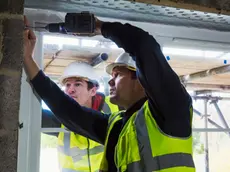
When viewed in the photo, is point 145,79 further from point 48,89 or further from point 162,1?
point 48,89

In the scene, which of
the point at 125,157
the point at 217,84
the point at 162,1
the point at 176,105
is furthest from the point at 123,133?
the point at 217,84

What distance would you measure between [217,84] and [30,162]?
1.51m

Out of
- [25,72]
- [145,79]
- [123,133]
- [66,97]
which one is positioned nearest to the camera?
[145,79]

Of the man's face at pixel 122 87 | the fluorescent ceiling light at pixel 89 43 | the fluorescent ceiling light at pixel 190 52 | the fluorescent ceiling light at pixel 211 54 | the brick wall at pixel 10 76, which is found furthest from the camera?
the fluorescent ceiling light at pixel 211 54

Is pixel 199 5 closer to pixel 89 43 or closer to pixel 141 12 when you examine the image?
pixel 141 12

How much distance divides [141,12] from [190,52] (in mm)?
470

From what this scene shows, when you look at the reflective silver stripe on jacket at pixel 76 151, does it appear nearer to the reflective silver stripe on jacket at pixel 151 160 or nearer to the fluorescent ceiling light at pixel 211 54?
the reflective silver stripe on jacket at pixel 151 160

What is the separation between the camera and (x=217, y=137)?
230 centimetres

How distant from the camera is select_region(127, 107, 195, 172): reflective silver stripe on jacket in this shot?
1.04m

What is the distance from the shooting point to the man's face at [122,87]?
4.38 feet

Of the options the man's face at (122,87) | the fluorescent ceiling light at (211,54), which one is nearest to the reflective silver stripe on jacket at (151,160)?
the man's face at (122,87)

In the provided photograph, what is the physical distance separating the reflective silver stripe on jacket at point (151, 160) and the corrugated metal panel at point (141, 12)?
48 cm

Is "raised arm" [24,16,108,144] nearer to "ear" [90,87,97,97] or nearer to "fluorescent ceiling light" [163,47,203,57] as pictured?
"ear" [90,87,97,97]

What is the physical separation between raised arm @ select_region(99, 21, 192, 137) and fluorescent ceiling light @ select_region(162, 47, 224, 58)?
18.7 inches
